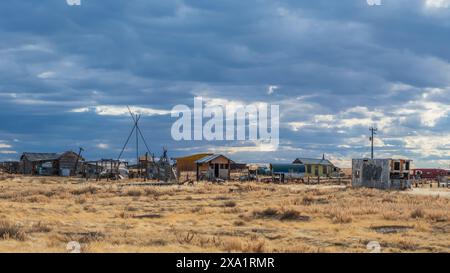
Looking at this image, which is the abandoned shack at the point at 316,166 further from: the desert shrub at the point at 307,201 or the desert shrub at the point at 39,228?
the desert shrub at the point at 39,228

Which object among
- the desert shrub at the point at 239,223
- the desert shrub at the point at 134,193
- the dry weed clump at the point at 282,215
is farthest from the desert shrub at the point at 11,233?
the desert shrub at the point at 134,193

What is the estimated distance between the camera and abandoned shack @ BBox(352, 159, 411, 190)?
4625 centimetres

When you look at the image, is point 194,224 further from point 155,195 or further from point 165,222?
point 155,195

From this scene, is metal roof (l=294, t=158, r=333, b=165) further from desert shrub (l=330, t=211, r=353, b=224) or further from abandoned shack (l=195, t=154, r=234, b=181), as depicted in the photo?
desert shrub (l=330, t=211, r=353, b=224)


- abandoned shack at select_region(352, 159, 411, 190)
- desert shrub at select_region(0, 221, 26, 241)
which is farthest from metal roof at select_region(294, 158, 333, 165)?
desert shrub at select_region(0, 221, 26, 241)

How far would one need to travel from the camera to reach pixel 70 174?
75.6 m

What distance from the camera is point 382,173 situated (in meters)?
46.5

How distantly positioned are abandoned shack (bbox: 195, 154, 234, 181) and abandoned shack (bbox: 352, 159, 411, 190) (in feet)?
57.1

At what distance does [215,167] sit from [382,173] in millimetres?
20717

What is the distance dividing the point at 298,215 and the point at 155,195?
46.0 feet

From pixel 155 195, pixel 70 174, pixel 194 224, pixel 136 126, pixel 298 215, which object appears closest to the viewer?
pixel 194 224

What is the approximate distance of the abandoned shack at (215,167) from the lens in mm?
60344
